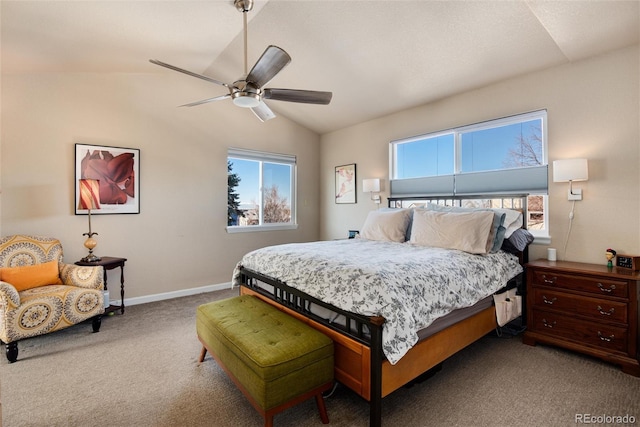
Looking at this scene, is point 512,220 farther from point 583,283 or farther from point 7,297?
point 7,297

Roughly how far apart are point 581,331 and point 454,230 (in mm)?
1263

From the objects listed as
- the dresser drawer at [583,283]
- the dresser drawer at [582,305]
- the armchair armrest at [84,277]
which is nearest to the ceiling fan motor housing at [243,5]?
the armchair armrest at [84,277]

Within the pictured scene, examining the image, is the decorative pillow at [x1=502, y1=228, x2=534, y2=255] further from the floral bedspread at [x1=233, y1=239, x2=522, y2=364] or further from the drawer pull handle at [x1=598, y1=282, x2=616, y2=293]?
the drawer pull handle at [x1=598, y1=282, x2=616, y2=293]

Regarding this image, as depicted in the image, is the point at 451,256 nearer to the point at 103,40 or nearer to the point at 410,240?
the point at 410,240

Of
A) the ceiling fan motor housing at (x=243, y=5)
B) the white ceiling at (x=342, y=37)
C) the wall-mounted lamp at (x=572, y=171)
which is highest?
the ceiling fan motor housing at (x=243, y=5)

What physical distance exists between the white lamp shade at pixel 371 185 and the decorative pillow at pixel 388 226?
2.87 feet

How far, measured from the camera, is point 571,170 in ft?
9.16

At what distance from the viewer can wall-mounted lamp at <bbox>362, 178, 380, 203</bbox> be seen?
4691 mm

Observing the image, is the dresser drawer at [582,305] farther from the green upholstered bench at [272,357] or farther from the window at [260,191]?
the window at [260,191]

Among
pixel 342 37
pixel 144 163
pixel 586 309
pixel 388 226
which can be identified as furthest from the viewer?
pixel 144 163

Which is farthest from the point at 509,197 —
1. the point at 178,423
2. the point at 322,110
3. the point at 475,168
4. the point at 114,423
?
the point at 114,423

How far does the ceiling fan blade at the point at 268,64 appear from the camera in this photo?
2078 mm

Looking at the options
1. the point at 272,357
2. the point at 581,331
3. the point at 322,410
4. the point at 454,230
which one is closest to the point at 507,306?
the point at 581,331

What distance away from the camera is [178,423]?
5.98 feet
